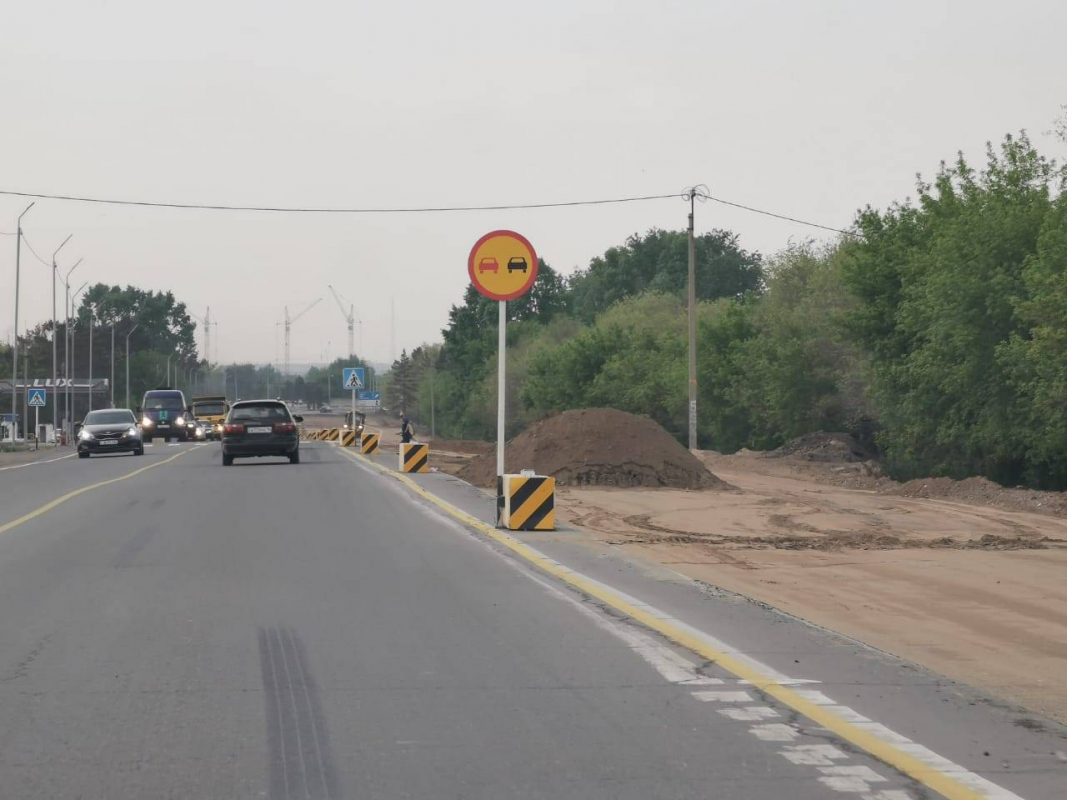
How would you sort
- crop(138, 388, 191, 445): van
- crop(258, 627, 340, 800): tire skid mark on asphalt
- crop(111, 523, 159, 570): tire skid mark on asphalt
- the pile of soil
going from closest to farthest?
1. crop(258, 627, 340, 800): tire skid mark on asphalt
2. crop(111, 523, 159, 570): tire skid mark on asphalt
3. the pile of soil
4. crop(138, 388, 191, 445): van

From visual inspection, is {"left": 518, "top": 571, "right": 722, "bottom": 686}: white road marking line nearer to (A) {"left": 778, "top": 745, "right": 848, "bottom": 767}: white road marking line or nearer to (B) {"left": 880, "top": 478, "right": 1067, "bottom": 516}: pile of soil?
(A) {"left": 778, "top": 745, "right": 848, "bottom": 767}: white road marking line

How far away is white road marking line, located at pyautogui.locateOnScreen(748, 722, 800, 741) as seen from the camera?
6.28 meters

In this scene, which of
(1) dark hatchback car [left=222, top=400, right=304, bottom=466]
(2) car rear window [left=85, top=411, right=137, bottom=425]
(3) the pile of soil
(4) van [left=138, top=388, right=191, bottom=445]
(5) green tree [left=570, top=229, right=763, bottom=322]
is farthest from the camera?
(5) green tree [left=570, top=229, right=763, bottom=322]

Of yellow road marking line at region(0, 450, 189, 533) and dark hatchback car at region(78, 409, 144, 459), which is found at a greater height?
dark hatchback car at region(78, 409, 144, 459)

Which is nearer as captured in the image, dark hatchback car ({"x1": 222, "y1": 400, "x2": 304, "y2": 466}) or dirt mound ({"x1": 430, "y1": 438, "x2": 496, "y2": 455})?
dark hatchback car ({"x1": 222, "y1": 400, "x2": 304, "y2": 466})

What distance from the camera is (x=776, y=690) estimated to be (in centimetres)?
735

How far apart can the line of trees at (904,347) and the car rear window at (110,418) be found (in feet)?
49.5

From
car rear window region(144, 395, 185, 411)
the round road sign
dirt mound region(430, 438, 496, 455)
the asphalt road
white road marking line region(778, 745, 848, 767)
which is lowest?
dirt mound region(430, 438, 496, 455)

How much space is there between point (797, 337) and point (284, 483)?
3056cm

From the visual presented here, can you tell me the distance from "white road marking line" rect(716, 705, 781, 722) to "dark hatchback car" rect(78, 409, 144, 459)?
42.5 meters

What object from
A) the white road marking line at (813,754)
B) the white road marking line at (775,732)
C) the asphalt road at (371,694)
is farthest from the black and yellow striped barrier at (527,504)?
the white road marking line at (813,754)

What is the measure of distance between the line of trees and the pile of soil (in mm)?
1916

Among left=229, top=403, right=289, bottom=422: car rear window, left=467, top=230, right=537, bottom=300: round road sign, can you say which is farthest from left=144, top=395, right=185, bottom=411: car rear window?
left=467, top=230, right=537, bottom=300: round road sign

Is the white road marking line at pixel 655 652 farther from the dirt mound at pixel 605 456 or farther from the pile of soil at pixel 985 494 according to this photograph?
the dirt mound at pixel 605 456
